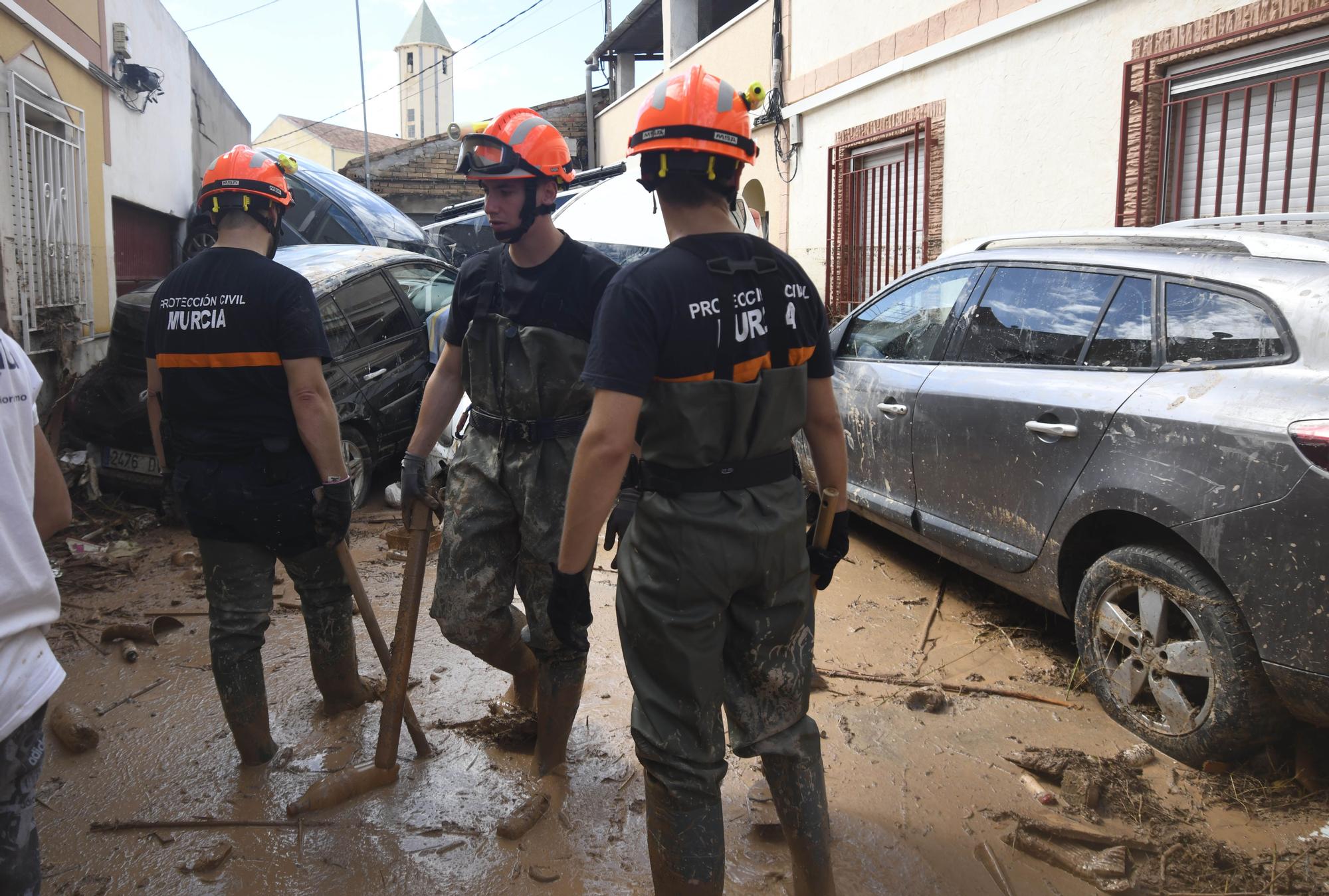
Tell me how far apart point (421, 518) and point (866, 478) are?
97.9 inches

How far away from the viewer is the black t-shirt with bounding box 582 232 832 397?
2.00 metres

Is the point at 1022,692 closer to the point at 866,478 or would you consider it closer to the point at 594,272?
the point at 866,478

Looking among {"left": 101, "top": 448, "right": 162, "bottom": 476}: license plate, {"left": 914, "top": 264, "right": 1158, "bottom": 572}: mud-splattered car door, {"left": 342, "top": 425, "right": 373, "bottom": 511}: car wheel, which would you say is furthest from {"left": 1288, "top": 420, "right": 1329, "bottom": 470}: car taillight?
{"left": 101, "top": 448, "right": 162, "bottom": 476}: license plate

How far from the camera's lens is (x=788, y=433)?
7.39 feet

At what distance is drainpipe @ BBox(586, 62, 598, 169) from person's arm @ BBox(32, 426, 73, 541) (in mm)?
21279

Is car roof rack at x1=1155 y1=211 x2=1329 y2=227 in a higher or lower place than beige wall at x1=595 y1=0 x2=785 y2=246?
lower

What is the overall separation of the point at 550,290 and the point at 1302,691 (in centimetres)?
247

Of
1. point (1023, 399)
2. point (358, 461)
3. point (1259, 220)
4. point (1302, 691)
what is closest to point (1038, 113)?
point (1259, 220)

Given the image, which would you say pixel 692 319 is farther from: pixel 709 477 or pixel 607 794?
pixel 607 794

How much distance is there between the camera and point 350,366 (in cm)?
624

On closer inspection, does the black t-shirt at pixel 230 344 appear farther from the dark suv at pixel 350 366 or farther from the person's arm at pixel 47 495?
the dark suv at pixel 350 366

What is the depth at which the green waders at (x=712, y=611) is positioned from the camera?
2104 millimetres

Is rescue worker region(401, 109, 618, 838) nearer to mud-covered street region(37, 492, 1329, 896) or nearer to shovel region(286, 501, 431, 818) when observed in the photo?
shovel region(286, 501, 431, 818)

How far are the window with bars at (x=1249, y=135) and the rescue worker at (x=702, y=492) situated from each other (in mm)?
5025
